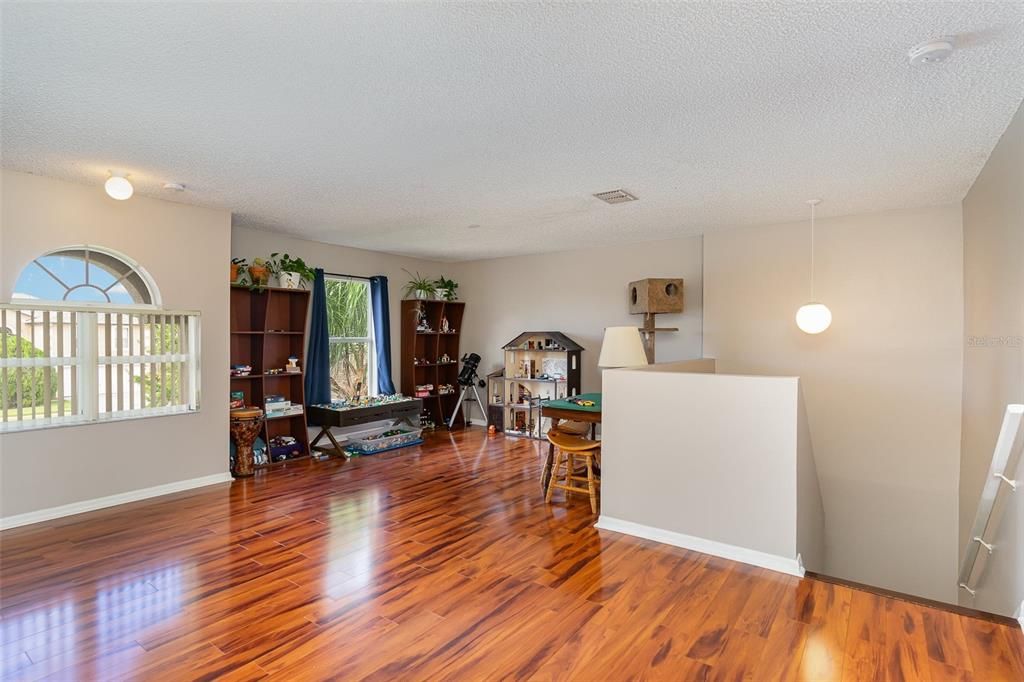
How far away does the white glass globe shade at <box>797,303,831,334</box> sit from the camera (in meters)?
4.61

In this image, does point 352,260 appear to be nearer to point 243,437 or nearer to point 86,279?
point 243,437

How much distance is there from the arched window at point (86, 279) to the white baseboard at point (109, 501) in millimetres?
1525

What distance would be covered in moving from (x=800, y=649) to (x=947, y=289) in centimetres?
373

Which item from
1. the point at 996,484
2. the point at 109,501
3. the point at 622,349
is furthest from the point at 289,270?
the point at 996,484

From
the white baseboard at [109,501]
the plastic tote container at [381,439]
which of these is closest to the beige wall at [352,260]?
the plastic tote container at [381,439]

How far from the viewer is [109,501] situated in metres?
4.08

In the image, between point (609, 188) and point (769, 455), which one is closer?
point (769, 455)

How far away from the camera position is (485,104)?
2.58 meters

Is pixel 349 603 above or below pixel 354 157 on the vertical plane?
below

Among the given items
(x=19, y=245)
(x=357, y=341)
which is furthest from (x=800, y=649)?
(x=357, y=341)

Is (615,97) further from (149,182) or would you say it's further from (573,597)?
(149,182)

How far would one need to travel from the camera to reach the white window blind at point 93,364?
368cm

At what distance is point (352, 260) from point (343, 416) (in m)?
2.08

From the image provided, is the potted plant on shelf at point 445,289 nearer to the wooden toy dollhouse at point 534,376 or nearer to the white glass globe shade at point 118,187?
the wooden toy dollhouse at point 534,376
